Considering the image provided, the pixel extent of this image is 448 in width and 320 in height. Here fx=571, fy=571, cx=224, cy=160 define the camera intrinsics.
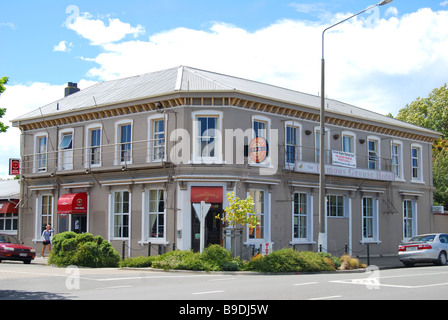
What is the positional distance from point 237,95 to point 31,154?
12931 mm

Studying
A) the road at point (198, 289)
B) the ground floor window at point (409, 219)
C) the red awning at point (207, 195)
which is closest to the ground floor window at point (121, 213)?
the red awning at point (207, 195)

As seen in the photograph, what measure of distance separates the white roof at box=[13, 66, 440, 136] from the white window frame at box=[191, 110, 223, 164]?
1.02 metres

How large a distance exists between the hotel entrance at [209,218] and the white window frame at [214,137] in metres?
1.21

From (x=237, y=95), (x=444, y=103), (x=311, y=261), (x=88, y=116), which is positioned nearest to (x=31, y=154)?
(x=88, y=116)

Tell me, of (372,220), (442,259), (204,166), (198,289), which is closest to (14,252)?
(204,166)

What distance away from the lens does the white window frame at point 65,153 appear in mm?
29109

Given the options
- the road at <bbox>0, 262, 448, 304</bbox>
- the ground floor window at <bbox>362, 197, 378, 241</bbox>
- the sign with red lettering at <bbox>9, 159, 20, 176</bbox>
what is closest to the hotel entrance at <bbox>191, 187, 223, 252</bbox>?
the road at <bbox>0, 262, 448, 304</bbox>

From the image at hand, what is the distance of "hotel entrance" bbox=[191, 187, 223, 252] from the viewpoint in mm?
24219

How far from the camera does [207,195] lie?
79.5 feet

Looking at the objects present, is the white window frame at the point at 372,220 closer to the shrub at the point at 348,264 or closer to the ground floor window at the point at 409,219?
the ground floor window at the point at 409,219

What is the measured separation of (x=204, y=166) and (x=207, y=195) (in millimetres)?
1243
